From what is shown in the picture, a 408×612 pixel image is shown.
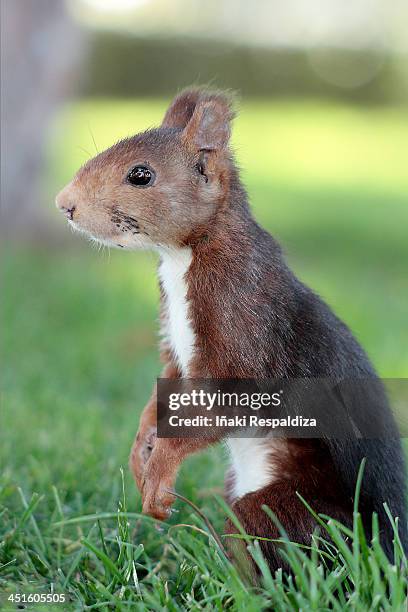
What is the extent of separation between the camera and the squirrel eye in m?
2.80

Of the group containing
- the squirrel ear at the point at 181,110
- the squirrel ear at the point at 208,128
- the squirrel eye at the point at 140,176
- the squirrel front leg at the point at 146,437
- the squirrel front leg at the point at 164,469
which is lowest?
the squirrel front leg at the point at 164,469

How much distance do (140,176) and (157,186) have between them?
2.4 inches

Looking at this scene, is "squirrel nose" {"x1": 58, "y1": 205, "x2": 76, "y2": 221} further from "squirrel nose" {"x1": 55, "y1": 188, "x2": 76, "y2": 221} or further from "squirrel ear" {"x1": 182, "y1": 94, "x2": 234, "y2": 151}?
"squirrel ear" {"x1": 182, "y1": 94, "x2": 234, "y2": 151}

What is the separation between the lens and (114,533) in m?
3.15

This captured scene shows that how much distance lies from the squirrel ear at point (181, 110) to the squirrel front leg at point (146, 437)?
81 centimetres

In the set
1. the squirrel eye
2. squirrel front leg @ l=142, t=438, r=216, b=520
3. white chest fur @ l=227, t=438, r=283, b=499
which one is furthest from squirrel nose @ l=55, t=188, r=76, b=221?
white chest fur @ l=227, t=438, r=283, b=499

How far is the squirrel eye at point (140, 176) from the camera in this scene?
2803 millimetres

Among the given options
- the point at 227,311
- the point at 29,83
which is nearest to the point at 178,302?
the point at 227,311

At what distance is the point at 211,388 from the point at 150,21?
24.4 metres

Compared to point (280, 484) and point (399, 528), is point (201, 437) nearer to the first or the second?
point (280, 484)

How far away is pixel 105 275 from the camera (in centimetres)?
870

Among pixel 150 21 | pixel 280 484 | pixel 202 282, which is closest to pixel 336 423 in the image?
pixel 280 484

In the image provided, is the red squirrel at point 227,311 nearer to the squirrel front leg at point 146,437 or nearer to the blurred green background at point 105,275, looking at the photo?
the squirrel front leg at point 146,437

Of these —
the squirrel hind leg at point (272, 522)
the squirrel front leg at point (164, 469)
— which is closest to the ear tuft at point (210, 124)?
the squirrel front leg at point (164, 469)
